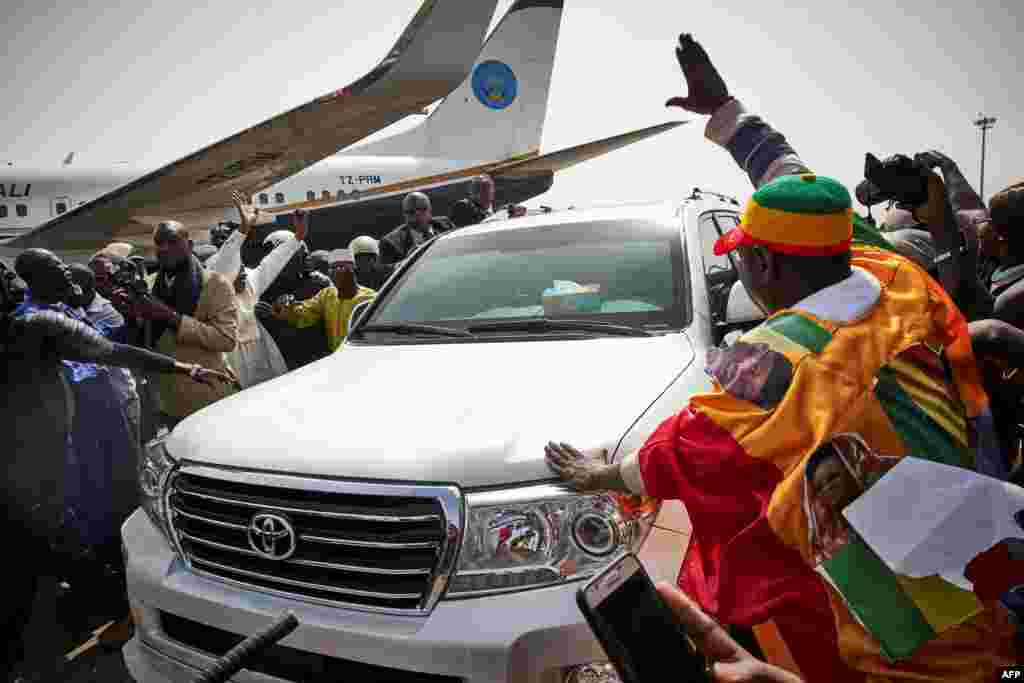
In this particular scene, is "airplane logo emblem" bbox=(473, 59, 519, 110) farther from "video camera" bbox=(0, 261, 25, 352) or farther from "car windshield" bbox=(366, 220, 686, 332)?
"video camera" bbox=(0, 261, 25, 352)

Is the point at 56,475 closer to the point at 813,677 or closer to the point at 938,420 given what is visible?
the point at 813,677

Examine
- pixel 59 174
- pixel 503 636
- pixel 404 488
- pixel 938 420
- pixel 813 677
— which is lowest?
pixel 503 636

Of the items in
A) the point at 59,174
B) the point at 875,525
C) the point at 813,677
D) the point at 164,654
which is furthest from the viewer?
the point at 59,174

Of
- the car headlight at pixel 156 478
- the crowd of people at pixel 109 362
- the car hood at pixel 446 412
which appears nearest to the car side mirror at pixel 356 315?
the crowd of people at pixel 109 362

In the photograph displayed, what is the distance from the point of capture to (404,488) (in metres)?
1.71

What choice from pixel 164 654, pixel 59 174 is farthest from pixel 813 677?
pixel 59 174

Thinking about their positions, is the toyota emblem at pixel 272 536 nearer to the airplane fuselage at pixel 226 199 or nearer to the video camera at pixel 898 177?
the video camera at pixel 898 177

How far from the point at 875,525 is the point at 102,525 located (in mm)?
3752

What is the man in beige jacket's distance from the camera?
3.57 metres

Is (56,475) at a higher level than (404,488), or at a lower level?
lower

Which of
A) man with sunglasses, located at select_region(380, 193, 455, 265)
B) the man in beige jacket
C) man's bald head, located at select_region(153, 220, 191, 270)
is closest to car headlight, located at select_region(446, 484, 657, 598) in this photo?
the man in beige jacket

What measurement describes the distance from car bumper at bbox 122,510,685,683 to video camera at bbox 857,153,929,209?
1.44m

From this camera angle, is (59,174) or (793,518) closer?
(793,518)

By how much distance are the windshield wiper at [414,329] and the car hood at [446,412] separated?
9 centimetres
